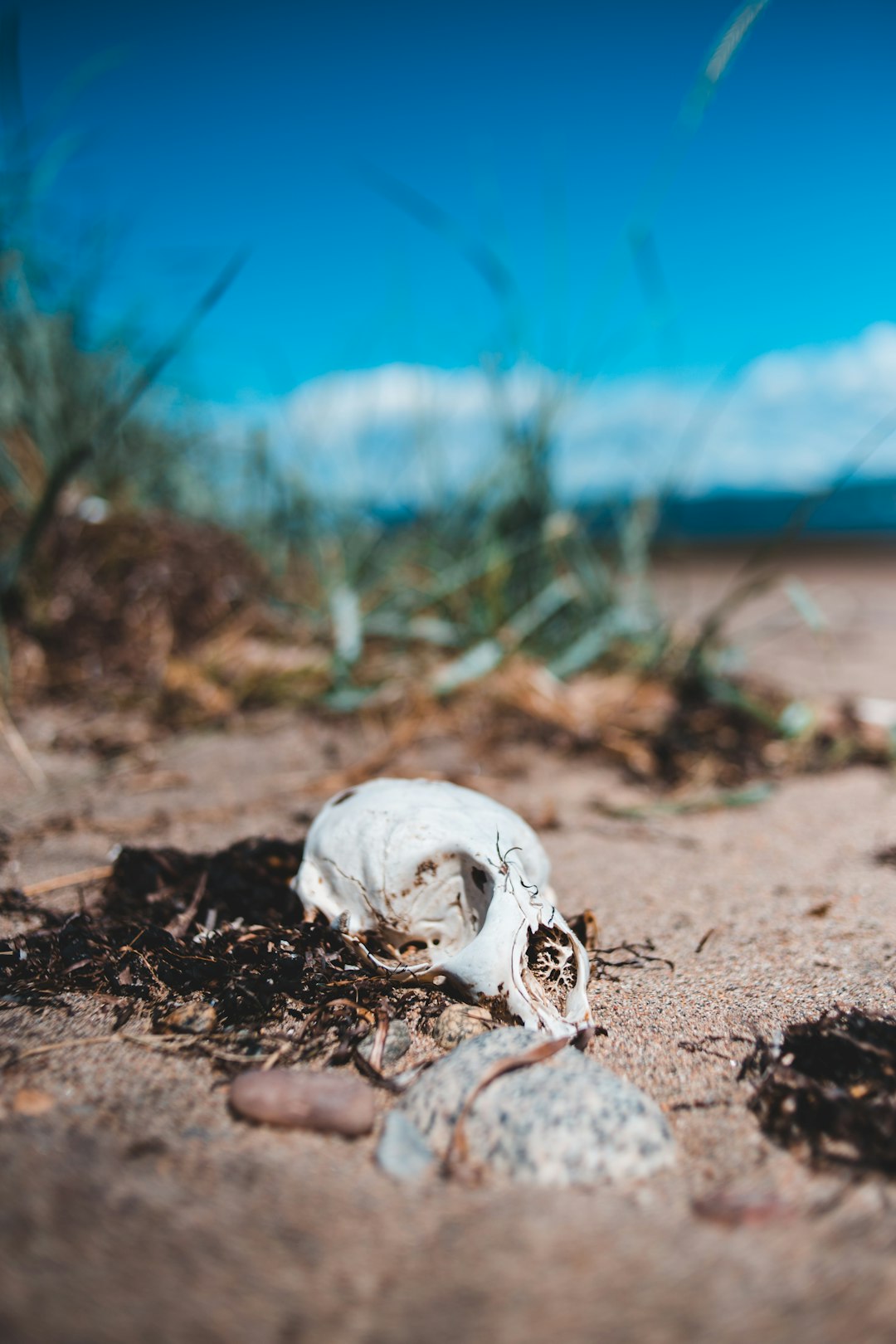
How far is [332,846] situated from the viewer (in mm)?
1237

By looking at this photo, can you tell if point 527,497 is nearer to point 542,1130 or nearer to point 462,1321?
point 542,1130

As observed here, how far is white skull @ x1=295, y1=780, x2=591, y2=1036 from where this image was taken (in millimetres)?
1068

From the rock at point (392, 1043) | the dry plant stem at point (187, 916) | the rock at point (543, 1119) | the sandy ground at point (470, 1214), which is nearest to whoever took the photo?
the sandy ground at point (470, 1214)

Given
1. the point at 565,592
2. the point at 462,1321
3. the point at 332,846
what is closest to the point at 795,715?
the point at 565,592

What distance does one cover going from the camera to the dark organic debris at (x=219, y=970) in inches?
42.2

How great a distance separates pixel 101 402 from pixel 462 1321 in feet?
10.1

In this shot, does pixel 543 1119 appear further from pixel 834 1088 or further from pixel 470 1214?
pixel 834 1088

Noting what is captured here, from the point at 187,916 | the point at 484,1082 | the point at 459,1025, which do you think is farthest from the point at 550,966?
the point at 187,916

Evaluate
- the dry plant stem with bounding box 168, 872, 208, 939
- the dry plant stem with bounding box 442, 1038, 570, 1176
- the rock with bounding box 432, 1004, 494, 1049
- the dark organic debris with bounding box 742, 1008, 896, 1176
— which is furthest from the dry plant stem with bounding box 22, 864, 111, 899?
the dark organic debris with bounding box 742, 1008, 896, 1176

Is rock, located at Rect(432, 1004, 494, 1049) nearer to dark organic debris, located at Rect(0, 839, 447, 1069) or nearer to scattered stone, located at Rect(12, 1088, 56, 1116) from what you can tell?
dark organic debris, located at Rect(0, 839, 447, 1069)

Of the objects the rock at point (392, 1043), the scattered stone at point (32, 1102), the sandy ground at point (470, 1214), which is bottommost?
the sandy ground at point (470, 1214)

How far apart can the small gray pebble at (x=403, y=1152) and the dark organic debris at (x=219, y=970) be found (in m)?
0.09

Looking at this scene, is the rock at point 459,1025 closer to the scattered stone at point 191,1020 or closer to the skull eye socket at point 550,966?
the skull eye socket at point 550,966

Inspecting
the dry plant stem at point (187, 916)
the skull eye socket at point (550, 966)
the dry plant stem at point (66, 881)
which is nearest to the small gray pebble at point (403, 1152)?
the skull eye socket at point (550, 966)
